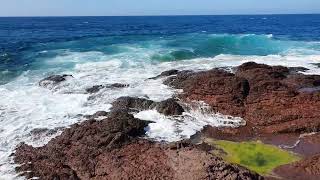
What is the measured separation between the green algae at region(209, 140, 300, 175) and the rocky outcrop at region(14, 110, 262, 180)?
1.46 m

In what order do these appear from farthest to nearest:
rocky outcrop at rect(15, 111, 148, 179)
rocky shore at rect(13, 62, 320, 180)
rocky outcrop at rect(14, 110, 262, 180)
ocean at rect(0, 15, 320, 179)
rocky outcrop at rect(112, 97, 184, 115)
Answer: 1. rocky outcrop at rect(112, 97, 184, 115)
2. ocean at rect(0, 15, 320, 179)
3. rocky outcrop at rect(15, 111, 148, 179)
4. rocky shore at rect(13, 62, 320, 180)
5. rocky outcrop at rect(14, 110, 262, 180)

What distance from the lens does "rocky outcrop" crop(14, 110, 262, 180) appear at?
41.4ft

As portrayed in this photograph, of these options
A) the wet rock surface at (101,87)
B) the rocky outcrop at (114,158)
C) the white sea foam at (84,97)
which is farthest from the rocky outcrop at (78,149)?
the wet rock surface at (101,87)

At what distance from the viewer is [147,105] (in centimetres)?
2023

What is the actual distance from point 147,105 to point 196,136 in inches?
155

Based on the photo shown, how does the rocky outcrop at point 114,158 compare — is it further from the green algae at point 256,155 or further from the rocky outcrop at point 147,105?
the rocky outcrop at point 147,105

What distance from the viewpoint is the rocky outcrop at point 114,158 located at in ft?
41.4

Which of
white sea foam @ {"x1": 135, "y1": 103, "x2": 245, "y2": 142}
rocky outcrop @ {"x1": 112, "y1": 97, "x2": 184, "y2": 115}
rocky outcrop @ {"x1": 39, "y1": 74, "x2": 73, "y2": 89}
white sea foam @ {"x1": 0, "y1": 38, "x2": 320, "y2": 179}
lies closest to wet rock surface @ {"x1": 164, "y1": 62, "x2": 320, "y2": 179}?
white sea foam @ {"x1": 135, "y1": 103, "x2": 245, "y2": 142}

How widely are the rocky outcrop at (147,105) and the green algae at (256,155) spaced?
344cm

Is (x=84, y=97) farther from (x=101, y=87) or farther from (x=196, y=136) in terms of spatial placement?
(x=196, y=136)

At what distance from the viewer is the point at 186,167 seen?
41.8ft

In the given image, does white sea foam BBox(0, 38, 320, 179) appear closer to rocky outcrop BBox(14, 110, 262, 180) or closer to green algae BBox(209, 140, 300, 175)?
rocky outcrop BBox(14, 110, 262, 180)

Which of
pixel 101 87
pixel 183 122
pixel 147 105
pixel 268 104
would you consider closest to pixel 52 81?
pixel 101 87

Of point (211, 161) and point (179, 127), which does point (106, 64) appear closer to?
point (179, 127)
